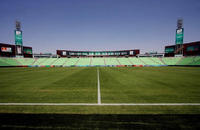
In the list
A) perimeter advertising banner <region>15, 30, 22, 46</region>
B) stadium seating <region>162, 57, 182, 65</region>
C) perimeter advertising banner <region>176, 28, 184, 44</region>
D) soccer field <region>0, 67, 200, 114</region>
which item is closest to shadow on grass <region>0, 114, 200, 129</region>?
soccer field <region>0, 67, 200, 114</region>

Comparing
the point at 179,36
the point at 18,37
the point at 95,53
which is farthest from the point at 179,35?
the point at 18,37

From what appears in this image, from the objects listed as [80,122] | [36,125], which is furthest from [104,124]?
[36,125]

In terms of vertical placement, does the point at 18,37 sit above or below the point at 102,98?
above

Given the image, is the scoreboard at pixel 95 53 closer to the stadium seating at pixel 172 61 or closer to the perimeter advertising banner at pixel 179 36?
the stadium seating at pixel 172 61

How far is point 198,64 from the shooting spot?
35.2 m

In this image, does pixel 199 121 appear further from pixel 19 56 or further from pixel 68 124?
pixel 19 56

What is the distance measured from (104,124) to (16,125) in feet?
8.18

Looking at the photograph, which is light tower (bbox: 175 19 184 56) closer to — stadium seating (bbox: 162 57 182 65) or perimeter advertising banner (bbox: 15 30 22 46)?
stadium seating (bbox: 162 57 182 65)

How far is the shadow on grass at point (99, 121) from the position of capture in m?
2.38

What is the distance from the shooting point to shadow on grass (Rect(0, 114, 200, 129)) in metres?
2.38

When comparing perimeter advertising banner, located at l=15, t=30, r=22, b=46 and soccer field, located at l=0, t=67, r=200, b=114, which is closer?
soccer field, located at l=0, t=67, r=200, b=114

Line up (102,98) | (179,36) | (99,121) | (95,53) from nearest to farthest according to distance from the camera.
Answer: (99,121)
(102,98)
(179,36)
(95,53)

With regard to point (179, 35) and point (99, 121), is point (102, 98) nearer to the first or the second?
point (99, 121)

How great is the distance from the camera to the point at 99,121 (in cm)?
266
